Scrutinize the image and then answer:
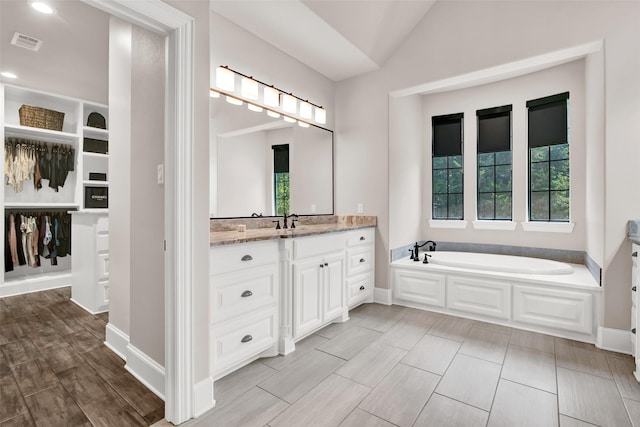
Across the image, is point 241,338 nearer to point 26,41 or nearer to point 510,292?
point 510,292

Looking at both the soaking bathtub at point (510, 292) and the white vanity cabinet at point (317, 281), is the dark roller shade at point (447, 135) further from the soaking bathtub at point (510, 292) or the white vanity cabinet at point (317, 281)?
the white vanity cabinet at point (317, 281)

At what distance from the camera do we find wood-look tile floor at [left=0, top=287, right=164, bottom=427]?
1669 mm

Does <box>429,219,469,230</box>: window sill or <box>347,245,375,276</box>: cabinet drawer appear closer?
<box>347,245,375,276</box>: cabinet drawer

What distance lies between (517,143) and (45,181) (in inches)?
252

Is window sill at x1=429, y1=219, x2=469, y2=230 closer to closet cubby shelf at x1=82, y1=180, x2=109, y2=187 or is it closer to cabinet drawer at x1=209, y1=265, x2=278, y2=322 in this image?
cabinet drawer at x1=209, y1=265, x2=278, y2=322

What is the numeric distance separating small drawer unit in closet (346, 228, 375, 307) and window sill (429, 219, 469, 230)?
130 centimetres

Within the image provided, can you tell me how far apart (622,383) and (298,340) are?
2.19 meters

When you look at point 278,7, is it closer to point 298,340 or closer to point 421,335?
point 298,340

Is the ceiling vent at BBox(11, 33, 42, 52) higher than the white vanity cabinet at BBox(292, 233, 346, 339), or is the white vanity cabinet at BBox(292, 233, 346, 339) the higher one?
the ceiling vent at BBox(11, 33, 42, 52)

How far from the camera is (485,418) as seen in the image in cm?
164

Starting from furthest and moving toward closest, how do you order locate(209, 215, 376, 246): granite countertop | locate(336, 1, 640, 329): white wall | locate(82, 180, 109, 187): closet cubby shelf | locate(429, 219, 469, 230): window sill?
locate(82, 180, 109, 187): closet cubby shelf, locate(429, 219, 469, 230): window sill, locate(336, 1, 640, 329): white wall, locate(209, 215, 376, 246): granite countertop

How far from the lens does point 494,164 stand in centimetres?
409

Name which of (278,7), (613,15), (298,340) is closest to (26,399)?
(298,340)

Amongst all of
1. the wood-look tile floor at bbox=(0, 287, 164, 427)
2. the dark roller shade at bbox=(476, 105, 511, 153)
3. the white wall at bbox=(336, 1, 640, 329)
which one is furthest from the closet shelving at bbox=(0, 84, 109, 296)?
the dark roller shade at bbox=(476, 105, 511, 153)
